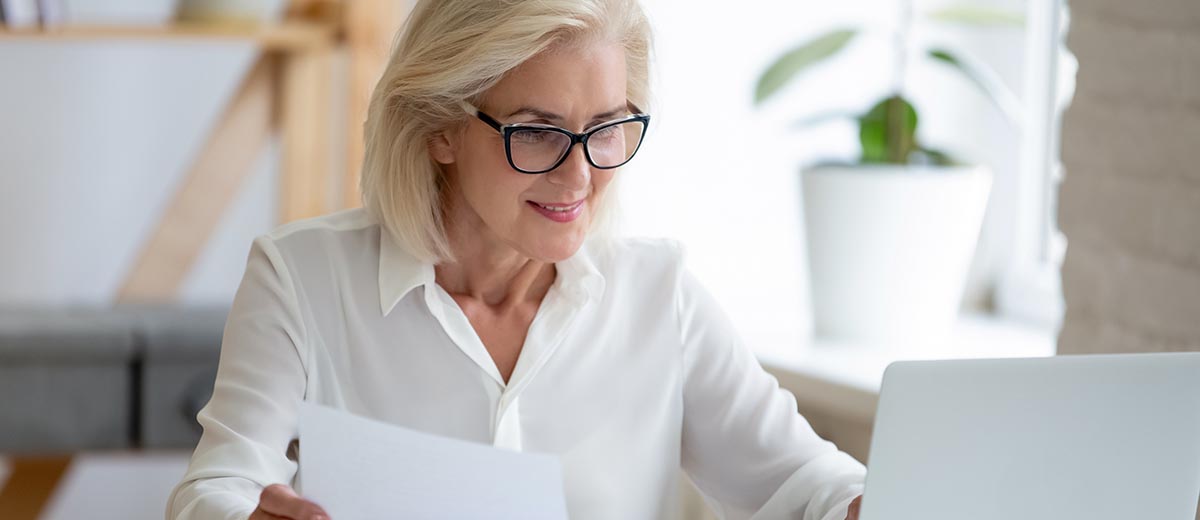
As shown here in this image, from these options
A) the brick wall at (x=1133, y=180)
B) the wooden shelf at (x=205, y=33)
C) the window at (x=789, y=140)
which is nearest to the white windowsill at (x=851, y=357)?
the window at (x=789, y=140)

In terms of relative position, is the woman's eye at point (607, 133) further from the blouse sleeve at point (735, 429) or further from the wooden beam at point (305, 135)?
the wooden beam at point (305, 135)

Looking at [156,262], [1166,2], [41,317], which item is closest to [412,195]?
[1166,2]

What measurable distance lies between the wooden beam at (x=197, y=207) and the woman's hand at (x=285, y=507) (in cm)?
169

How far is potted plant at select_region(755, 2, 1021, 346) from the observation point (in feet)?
6.78

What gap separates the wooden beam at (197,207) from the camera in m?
2.62

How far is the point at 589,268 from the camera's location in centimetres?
145

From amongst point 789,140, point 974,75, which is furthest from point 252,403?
point 789,140

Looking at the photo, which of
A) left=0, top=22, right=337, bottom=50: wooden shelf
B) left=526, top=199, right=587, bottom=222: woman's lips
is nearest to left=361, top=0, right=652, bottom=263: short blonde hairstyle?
left=526, top=199, right=587, bottom=222: woman's lips

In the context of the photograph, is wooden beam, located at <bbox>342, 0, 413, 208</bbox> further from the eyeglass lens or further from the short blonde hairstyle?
the eyeglass lens

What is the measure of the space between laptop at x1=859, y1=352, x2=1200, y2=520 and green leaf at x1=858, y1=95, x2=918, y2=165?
1214 millimetres

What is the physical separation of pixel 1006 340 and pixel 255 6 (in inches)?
59.4

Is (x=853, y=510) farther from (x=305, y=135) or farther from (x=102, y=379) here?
(x=305, y=135)

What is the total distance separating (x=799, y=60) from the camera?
224cm

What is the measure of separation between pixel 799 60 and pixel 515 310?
3.26ft
